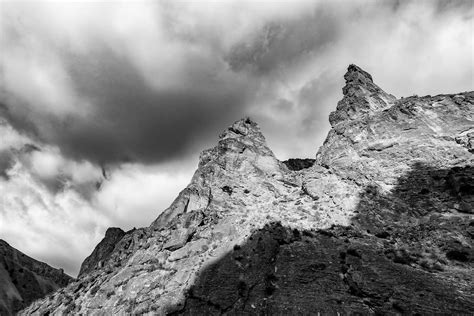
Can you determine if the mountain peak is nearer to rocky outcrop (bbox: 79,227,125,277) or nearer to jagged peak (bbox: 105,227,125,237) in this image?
rocky outcrop (bbox: 79,227,125,277)

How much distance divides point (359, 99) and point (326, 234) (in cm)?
4248

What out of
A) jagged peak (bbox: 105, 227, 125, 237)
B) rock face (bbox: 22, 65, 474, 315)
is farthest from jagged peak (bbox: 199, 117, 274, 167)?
jagged peak (bbox: 105, 227, 125, 237)

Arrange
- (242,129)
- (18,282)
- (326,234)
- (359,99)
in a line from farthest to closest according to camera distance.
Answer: (18,282)
(242,129)
(359,99)
(326,234)

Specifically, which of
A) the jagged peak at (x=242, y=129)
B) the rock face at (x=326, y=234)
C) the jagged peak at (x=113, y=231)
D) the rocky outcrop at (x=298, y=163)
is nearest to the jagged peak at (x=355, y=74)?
the rock face at (x=326, y=234)

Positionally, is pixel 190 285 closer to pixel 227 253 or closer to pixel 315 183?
pixel 227 253

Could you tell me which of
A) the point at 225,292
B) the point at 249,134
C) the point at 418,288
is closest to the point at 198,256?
the point at 225,292

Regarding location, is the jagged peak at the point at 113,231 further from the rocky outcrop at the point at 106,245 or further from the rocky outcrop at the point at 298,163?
the rocky outcrop at the point at 298,163

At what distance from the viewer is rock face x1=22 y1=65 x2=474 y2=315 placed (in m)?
30.9

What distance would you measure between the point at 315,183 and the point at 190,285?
27.2 m

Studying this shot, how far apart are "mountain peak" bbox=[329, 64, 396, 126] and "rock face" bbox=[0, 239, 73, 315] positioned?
99679mm

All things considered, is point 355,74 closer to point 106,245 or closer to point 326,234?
point 326,234

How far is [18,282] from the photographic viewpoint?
359 feet

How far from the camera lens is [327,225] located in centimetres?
4153

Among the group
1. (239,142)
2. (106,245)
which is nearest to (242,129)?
(239,142)
